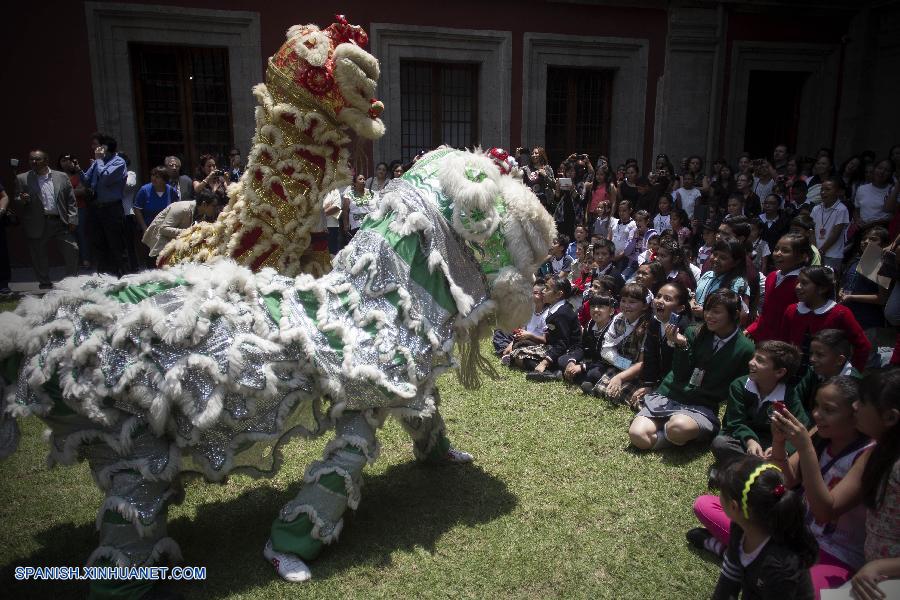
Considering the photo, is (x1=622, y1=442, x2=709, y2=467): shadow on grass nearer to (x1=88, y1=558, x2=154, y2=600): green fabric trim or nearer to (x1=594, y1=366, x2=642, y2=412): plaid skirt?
(x1=594, y1=366, x2=642, y2=412): plaid skirt

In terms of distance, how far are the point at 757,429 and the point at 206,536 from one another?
2873 millimetres

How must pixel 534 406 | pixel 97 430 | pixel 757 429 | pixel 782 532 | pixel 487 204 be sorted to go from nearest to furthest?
pixel 782 532, pixel 97 430, pixel 487 204, pixel 757 429, pixel 534 406

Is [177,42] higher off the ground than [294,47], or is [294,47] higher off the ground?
[177,42]

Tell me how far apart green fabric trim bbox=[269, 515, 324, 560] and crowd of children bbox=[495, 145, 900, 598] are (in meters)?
1.62

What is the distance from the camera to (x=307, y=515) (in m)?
2.65

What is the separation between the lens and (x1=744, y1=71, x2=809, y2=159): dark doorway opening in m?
13.0

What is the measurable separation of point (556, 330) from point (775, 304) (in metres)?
1.86

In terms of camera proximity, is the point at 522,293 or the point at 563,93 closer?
the point at 522,293

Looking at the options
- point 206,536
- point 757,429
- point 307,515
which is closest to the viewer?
point 307,515

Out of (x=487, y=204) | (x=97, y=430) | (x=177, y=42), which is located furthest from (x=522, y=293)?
(x=177, y=42)

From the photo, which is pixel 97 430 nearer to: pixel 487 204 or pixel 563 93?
pixel 487 204

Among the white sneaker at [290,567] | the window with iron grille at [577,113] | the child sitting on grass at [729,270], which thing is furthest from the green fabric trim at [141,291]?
the window with iron grille at [577,113]

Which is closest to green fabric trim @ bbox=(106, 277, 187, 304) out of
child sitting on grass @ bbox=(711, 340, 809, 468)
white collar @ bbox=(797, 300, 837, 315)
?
child sitting on grass @ bbox=(711, 340, 809, 468)

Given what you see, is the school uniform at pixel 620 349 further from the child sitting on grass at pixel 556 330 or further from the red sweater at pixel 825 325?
the red sweater at pixel 825 325
